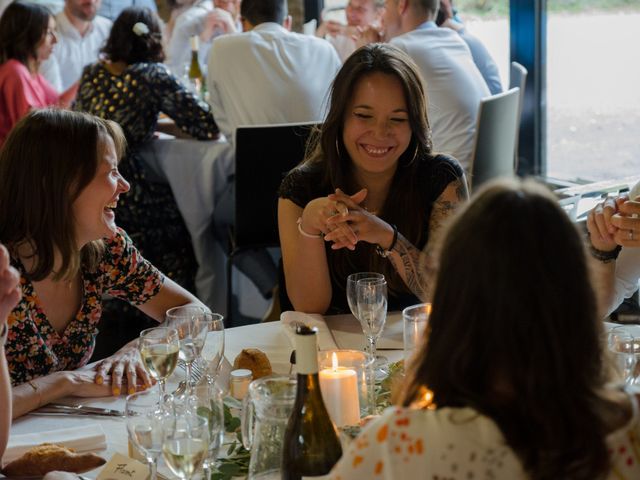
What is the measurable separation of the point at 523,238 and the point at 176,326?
846 mm

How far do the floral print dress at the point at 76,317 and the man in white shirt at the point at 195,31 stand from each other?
349 cm

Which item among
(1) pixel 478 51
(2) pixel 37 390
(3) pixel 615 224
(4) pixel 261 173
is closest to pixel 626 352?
(3) pixel 615 224

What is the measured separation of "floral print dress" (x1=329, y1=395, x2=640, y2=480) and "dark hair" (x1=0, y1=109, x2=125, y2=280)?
1125mm

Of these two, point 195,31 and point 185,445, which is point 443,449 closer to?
point 185,445

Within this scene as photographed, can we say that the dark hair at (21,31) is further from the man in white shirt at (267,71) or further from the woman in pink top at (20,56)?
the man in white shirt at (267,71)

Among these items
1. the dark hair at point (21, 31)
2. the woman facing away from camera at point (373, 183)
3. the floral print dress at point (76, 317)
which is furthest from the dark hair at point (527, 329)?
the dark hair at point (21, 31)

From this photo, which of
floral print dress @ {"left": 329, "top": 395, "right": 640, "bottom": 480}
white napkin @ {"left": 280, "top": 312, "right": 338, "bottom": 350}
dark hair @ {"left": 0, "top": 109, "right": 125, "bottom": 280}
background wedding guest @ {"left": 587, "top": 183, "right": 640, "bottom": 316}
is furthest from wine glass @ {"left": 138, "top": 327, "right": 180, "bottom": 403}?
background wedding guest @ {"left": 587, "top": 183, "right": 640, "bottom": 316}

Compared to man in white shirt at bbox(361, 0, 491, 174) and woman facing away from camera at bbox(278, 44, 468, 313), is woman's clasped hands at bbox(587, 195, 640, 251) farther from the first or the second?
man in white shirt at bbox(361, 0, 491, 174)

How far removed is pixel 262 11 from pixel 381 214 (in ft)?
6.64

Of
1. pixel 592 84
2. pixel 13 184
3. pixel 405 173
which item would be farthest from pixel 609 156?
pixel 13 184

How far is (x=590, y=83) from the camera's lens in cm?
481

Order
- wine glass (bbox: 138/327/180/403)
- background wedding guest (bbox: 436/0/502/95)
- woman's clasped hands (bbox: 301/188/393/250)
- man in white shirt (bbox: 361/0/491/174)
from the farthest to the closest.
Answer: background wedding guest (bbox: 436/0/502/95) < man in white shirt (bbox: 361/0/491/174) < woman's clasped hands (bbox: 301/188/393/250) < wine glass (bbox: 138/327/180/403)

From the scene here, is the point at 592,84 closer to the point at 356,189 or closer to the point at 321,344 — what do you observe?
the point at 356,189

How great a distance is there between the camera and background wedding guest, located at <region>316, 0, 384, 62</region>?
205 inches
